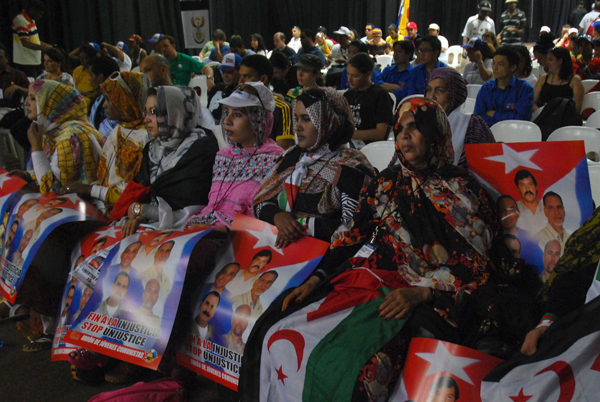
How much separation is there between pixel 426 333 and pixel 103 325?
4.13 feet

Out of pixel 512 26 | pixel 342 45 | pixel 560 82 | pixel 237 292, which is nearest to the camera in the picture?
pixel 237 292

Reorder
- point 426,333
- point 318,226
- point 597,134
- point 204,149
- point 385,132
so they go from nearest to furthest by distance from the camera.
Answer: point 426,333 < point 318,226 < point 204,149 < point 597,134 < point 385,132

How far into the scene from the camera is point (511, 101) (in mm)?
3701

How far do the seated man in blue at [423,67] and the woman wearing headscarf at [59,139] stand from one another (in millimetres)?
2923

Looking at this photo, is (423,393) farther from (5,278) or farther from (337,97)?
(5,278)

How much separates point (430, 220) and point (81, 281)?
1.52 metres

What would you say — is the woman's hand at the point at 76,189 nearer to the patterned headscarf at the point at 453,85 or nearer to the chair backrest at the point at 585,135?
the patterned headscarf at the point at 453,85

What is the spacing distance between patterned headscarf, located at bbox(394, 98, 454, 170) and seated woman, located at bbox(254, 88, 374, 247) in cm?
30

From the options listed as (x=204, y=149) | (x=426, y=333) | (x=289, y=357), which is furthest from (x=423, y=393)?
(x=204, y=149)

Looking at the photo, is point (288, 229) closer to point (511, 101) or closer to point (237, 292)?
point (237, 292)

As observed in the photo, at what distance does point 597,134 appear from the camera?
2576mm

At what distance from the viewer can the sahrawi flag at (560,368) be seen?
1059 millimetres

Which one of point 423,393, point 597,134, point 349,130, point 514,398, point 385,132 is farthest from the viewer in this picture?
point 385,132

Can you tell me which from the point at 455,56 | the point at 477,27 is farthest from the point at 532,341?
the point at 477,27
